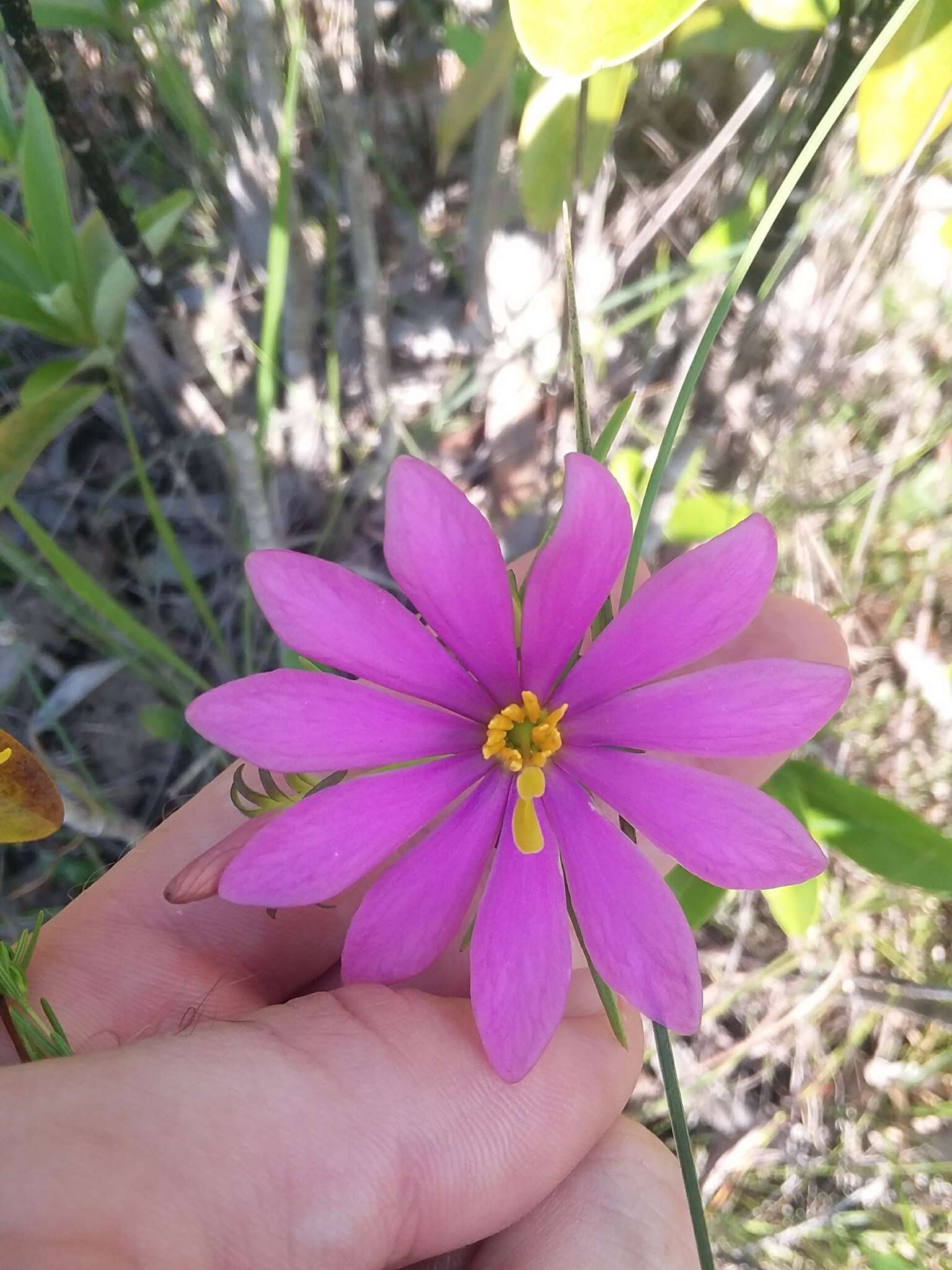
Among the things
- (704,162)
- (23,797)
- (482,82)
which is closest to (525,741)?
(23,797)

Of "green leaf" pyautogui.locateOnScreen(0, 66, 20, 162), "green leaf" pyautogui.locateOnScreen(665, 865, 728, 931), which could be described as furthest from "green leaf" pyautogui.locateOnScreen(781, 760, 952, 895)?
"green leaf" pyautogui.locateOnScreen(0, 66, 20, 162)

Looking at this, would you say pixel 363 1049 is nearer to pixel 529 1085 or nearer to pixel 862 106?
pixel 529 1085

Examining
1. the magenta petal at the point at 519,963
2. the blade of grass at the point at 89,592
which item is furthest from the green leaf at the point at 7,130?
the magenta petal at the point at 519,963

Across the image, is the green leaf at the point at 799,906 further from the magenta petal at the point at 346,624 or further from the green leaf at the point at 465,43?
the green leaf at the point at 465,43

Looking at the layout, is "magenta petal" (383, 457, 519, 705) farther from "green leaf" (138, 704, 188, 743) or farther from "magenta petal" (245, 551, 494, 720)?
"green leaf" (138, 704, 188, 743)

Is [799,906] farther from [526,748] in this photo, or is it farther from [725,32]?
[725,32]
